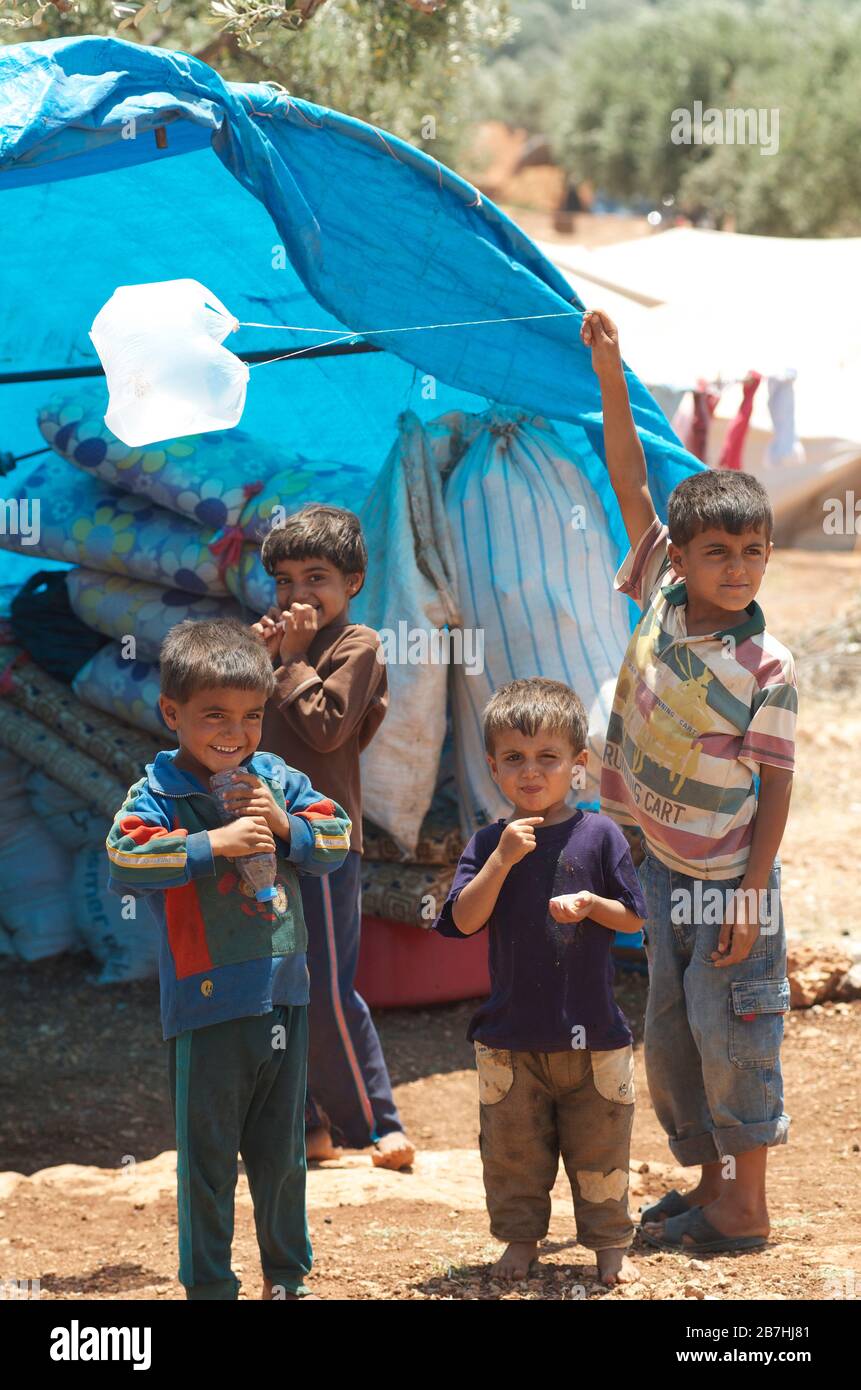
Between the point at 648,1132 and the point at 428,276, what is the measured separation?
249 cm

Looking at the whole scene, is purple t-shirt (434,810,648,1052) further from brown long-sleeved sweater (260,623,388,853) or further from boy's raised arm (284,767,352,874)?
brown long-sleeved sweater (260,623,388,853)

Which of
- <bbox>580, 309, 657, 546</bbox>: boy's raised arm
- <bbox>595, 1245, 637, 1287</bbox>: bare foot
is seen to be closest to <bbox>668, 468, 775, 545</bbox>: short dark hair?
<bbox>580, 309, 657, 546</bbox>: boy's raised arm

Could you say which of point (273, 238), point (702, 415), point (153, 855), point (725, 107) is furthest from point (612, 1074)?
point (725, 107)

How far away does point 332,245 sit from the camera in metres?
4.06

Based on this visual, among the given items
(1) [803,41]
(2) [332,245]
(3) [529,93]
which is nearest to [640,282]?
(2) [332,245]

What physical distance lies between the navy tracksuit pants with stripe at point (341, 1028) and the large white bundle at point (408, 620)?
80cm

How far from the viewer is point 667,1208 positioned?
11.3 ft

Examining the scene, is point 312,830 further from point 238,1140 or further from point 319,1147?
point 319,1147

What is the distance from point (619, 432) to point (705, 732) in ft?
2.88

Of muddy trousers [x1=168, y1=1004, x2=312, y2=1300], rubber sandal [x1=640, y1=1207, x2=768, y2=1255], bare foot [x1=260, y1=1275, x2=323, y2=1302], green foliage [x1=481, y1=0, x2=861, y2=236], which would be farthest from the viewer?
green foliage [x1=481, y1=0, x2=861, y2=236]

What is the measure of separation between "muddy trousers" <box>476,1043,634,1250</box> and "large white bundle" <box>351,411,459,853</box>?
70.4 inches

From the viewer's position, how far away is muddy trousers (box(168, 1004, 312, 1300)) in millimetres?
2740

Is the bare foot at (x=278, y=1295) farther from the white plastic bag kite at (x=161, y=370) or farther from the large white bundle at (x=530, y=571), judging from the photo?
the large white bundle at (x=530, y=571)

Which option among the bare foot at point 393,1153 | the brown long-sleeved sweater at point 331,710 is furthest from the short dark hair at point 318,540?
the bare foot at point 393,1153
